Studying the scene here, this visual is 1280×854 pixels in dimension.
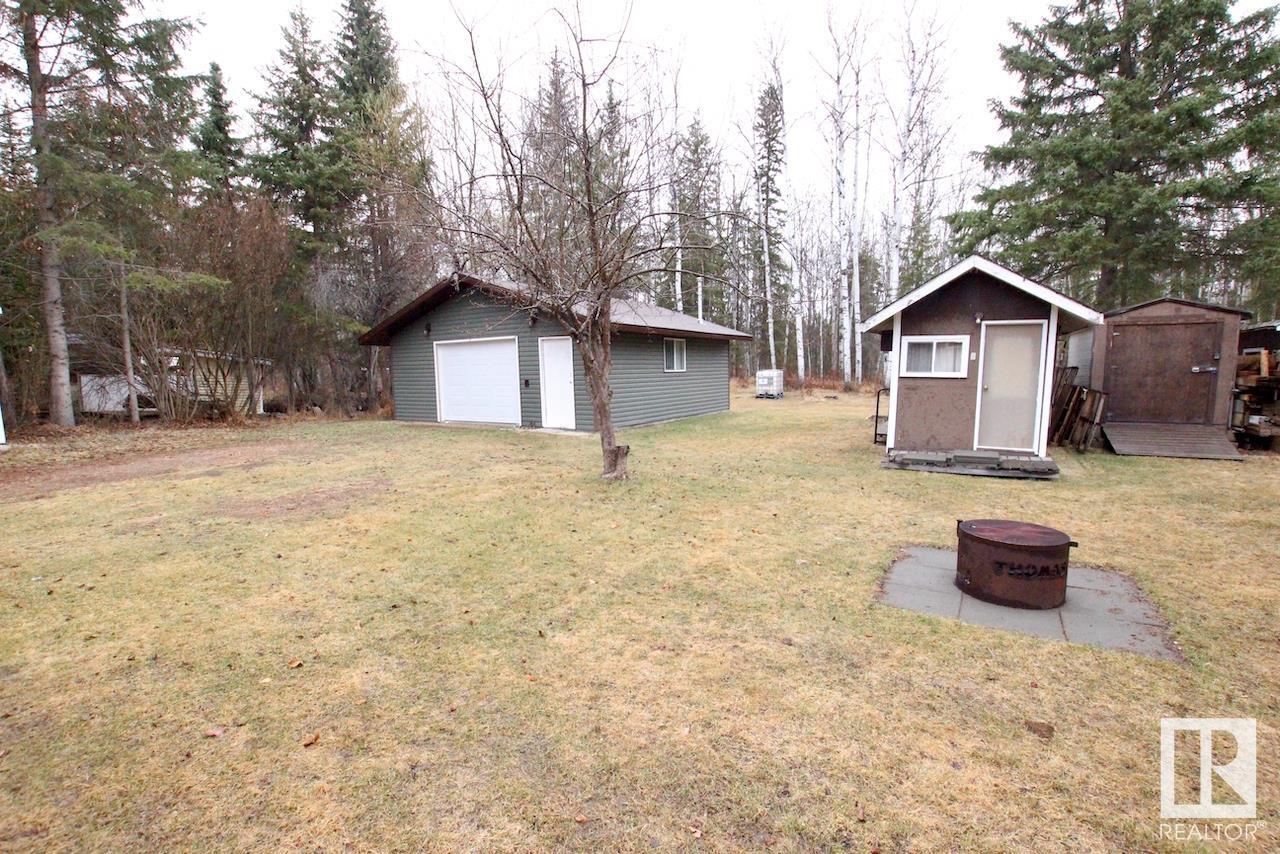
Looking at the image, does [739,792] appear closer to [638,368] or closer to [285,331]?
[638,368]

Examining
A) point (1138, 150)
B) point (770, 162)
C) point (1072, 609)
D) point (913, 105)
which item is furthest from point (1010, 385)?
point (770, 162)

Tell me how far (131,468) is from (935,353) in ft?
38.1

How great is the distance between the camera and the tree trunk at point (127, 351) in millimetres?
11539

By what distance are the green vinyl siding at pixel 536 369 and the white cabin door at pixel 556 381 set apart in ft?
0.44

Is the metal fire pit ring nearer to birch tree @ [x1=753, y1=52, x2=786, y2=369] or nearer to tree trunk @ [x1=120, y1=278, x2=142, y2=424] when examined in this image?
tree trunk @ [x1=120, y1=278, x2=142, y2=424]

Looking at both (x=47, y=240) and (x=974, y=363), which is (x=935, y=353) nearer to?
(x=974, y=363)

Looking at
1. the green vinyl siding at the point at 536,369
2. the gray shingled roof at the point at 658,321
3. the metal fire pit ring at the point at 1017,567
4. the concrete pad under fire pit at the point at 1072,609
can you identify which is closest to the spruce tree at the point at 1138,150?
the gray shingled roof at the point at 658,321

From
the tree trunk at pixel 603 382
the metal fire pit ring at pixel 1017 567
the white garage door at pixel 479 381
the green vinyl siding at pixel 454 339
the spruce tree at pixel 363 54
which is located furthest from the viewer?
the spruce tree at pixel 363 54

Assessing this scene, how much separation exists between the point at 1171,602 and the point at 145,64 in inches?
675

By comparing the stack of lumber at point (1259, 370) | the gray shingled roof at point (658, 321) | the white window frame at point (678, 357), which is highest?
the gray shingled roof at point (658, 321)

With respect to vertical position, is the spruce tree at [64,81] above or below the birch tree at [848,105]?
below

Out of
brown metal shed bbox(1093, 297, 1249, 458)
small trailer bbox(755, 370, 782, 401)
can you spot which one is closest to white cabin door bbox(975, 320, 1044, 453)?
brown metal shed bbox(1093, 297, 1249, 458)

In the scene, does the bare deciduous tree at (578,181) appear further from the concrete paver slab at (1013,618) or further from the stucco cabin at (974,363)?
the stucco cabin at (974,363)

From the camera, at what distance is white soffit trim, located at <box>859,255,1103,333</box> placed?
7.31 metres
